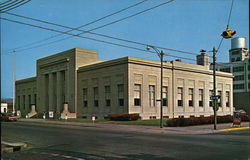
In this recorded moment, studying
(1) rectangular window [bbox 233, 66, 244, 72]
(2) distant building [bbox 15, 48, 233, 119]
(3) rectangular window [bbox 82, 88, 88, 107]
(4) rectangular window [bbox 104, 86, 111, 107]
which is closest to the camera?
(2) distant building [bbox 15, 48, 233, 119]

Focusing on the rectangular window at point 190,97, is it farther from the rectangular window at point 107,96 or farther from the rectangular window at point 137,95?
the rectangular window at point 107,96

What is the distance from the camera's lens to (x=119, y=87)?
1854 inches

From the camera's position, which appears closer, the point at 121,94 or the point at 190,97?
the point at 121,94

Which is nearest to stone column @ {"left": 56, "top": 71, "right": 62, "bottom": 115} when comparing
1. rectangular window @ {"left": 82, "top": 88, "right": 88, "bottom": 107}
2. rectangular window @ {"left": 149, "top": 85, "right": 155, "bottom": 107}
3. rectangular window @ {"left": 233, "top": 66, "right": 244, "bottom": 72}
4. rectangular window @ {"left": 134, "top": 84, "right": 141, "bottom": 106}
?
rectangular window @ {"left": 82, "top": 88, "right": 88, "bottom": 107}

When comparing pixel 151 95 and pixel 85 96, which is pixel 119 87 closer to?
pixel 151 95

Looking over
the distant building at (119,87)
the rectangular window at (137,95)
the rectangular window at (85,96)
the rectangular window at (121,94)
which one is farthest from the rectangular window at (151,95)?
the rectangular window at (85,96)

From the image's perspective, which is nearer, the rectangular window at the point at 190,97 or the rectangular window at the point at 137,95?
the rectangular window at the point at 137,95

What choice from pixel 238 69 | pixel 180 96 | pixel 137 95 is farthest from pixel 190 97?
pixel 238 69

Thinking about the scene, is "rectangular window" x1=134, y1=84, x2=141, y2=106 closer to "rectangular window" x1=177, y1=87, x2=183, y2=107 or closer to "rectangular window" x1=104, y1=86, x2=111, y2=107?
"rectangular window" x1=104, y1=86, x2=111, y2=107

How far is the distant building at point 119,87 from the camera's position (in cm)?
4653

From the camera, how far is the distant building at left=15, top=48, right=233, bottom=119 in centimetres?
4653

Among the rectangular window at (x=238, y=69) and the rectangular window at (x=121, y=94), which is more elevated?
the rectangular window at (x=238, y=69)

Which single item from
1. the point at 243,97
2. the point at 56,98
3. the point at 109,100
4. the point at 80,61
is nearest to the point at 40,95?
the point at 56,98

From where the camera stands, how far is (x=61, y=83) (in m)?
58.6
